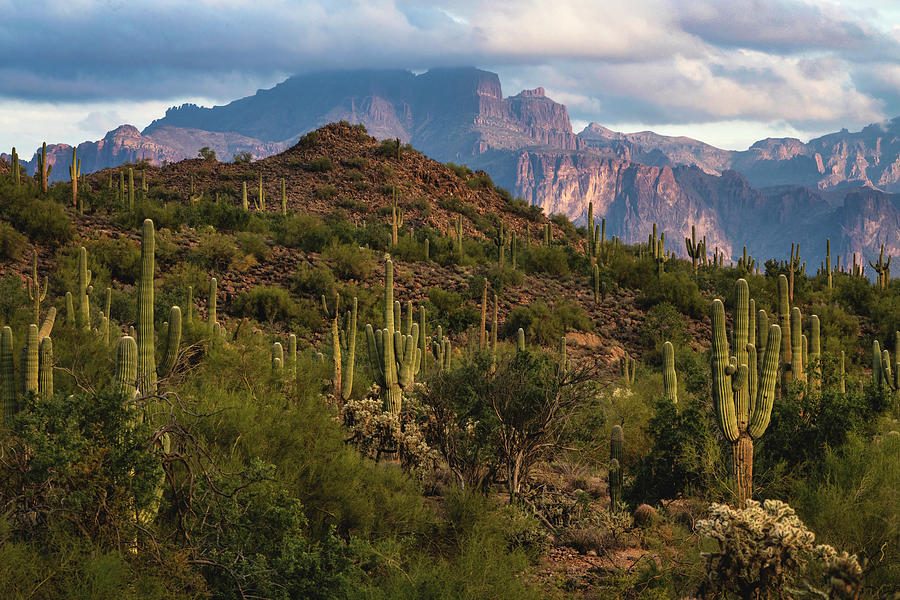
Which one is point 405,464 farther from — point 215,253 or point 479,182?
point 479,182

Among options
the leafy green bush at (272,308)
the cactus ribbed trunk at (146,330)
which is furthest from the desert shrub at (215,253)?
the cactus ribbed trunk at (146,330)

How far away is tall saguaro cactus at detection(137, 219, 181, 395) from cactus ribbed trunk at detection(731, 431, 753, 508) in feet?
23.6

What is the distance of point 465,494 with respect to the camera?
9.55m

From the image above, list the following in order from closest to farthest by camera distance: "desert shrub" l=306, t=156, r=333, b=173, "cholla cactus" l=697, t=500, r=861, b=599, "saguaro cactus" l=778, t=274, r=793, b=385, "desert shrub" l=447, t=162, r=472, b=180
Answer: "cholla cactus" l=697, t=500, r=861, b=599
"saguaro cactus" l=778, t=274, r=793, b=385
"desert shrub" l=306, t=156, r=333, b=173
"desert shrub" l=447, t=162, r=472, b=180

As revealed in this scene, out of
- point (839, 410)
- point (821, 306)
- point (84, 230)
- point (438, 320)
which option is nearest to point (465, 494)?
point (839, 410)

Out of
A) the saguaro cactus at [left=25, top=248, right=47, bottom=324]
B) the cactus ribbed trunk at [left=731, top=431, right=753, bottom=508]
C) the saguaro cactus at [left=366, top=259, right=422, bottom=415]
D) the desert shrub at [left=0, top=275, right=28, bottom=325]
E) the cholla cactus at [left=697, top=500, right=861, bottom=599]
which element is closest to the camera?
the cholla cactus at [left=697, top=500, right=861, bottom=599]

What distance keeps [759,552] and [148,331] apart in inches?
253

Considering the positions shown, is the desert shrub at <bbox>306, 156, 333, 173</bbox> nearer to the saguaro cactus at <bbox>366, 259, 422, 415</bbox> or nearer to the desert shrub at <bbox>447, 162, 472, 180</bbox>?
the desert shrub at <bbox>447, 162, 472, 180</bbox>

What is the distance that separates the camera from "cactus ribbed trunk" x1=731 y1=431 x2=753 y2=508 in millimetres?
10273

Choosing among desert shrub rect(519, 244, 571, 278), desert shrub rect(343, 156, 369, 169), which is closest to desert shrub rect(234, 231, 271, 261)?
desert shrub rect(519, 244, 571, 278)

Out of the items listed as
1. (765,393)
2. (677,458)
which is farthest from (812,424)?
(677,458)

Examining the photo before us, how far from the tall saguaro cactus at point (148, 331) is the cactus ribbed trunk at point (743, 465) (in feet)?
23.6

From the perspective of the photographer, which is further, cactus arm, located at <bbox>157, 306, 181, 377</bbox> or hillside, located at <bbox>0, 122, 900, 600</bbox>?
cactus arm, located at <bbox>157, 306, 181, 377</bbox>

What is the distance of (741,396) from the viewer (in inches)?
416
